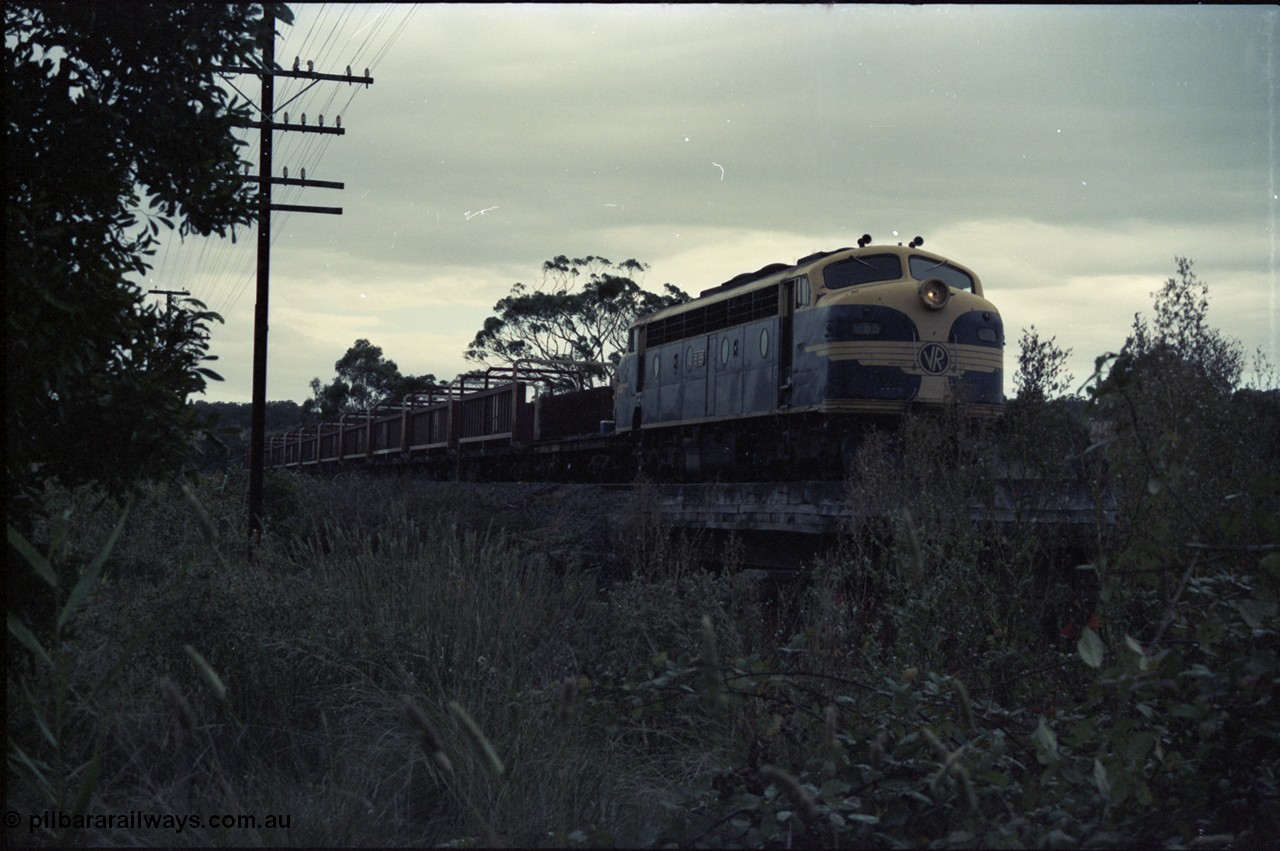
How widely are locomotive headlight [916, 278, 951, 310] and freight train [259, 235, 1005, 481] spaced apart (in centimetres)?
2

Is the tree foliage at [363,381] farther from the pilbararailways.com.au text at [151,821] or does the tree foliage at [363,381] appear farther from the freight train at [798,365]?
the pilbararailways.com.au text at [151,821]

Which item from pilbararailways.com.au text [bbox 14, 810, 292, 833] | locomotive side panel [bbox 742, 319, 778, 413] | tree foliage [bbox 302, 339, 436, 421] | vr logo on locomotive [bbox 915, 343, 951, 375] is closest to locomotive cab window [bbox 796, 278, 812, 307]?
locomotive side panel [bbox 742, 319, 778, 413]

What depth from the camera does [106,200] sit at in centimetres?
376

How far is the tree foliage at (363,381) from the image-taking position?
2067 inches

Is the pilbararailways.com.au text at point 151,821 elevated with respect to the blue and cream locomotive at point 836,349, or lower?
lower

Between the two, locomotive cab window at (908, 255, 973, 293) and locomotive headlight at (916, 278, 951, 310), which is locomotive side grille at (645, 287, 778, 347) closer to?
locomotive cab window at (908, 255, 973, 293)

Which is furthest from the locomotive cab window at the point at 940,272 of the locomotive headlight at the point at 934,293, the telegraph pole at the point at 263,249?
the telegraph pole at the point at 263,249

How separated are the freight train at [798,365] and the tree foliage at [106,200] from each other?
763 centimetres

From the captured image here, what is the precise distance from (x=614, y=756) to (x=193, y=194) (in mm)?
2771

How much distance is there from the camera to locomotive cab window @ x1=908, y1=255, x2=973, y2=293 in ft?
48.9

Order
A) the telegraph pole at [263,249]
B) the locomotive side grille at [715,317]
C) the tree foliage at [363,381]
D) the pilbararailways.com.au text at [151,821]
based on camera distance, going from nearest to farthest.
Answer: the pilbararailways.com.au text at [151,821]
the telegraph pole at [263,249]
the locomotive side grille at [715,317]
the tree foliage at [363,381]

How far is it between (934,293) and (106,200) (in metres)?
12.2

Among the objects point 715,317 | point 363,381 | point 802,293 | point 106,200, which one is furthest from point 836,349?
point 363,381

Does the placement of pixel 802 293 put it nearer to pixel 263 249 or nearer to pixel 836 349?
pixel 836 349
